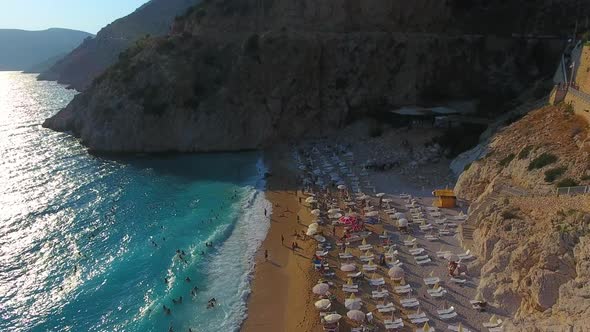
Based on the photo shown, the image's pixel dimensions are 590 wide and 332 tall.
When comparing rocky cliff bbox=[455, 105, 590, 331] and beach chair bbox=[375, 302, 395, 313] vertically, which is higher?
rocky cliff bbox=[455, 105, 590, 331]

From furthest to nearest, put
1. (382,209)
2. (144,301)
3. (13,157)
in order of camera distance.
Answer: (13,157), (382,209), (144,301)

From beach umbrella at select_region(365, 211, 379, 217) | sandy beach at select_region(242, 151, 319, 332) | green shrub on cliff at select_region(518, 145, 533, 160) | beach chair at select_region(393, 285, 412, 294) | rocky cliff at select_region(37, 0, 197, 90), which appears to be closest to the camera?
sandy beach at select_region(242, 151, 319, 332)

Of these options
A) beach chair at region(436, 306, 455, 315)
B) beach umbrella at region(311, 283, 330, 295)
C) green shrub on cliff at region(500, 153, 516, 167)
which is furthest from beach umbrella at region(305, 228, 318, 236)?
green shrub on cliff at region(500, 153, 516, 167)

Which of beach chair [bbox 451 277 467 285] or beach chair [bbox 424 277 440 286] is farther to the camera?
beach chair [bbox 424 277 440 286]

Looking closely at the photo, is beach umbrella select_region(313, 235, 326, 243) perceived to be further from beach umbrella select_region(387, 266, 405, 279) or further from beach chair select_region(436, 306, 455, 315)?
beach chair select_region(436, 306, 455, 315)

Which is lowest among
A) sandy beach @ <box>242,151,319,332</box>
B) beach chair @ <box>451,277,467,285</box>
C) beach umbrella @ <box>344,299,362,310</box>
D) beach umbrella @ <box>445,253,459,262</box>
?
sandy beach @ <box>242,151,319,332</box>

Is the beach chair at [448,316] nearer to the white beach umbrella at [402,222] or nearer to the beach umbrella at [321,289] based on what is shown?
the beach umbrella at [321,289]

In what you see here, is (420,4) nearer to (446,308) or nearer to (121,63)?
(121,63)

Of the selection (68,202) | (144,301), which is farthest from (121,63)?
(144,301)
